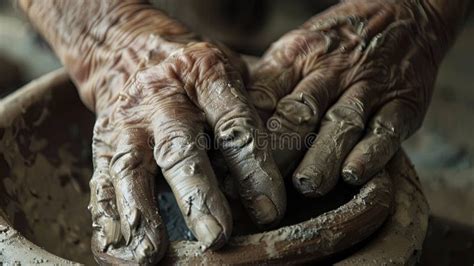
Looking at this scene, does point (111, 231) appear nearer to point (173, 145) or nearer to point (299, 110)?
point (173, 145)

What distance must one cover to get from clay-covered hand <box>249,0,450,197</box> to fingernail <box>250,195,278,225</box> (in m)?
0.07

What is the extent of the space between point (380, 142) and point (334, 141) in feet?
0.26

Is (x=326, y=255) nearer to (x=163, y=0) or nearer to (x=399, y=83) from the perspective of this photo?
(x=399, y=83)

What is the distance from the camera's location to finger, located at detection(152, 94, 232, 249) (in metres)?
0.81

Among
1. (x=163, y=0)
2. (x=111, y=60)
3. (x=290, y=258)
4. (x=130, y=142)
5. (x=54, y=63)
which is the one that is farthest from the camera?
(x=54, y=63)

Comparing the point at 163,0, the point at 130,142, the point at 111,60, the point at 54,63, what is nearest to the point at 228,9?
the point at 163,0

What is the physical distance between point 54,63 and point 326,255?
1.50 meters

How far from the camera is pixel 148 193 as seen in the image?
0.87 m

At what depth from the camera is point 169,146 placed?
0.89m

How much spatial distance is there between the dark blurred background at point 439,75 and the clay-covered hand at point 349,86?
0.34 m

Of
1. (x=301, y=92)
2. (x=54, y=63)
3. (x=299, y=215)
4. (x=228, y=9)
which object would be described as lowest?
(x=54, y=63)

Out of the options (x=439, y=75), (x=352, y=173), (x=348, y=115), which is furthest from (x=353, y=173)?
(x=439, y=75)

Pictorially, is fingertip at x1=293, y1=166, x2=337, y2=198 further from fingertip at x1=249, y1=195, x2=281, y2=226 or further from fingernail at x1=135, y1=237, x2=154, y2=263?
fingernail at x1=135, y1=237, x2=154, y2=263

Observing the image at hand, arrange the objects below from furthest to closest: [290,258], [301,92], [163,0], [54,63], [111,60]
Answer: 1. [54,63]
2. [163,0]
3. [111,60]
4. [301,92]
5. [290,258]
